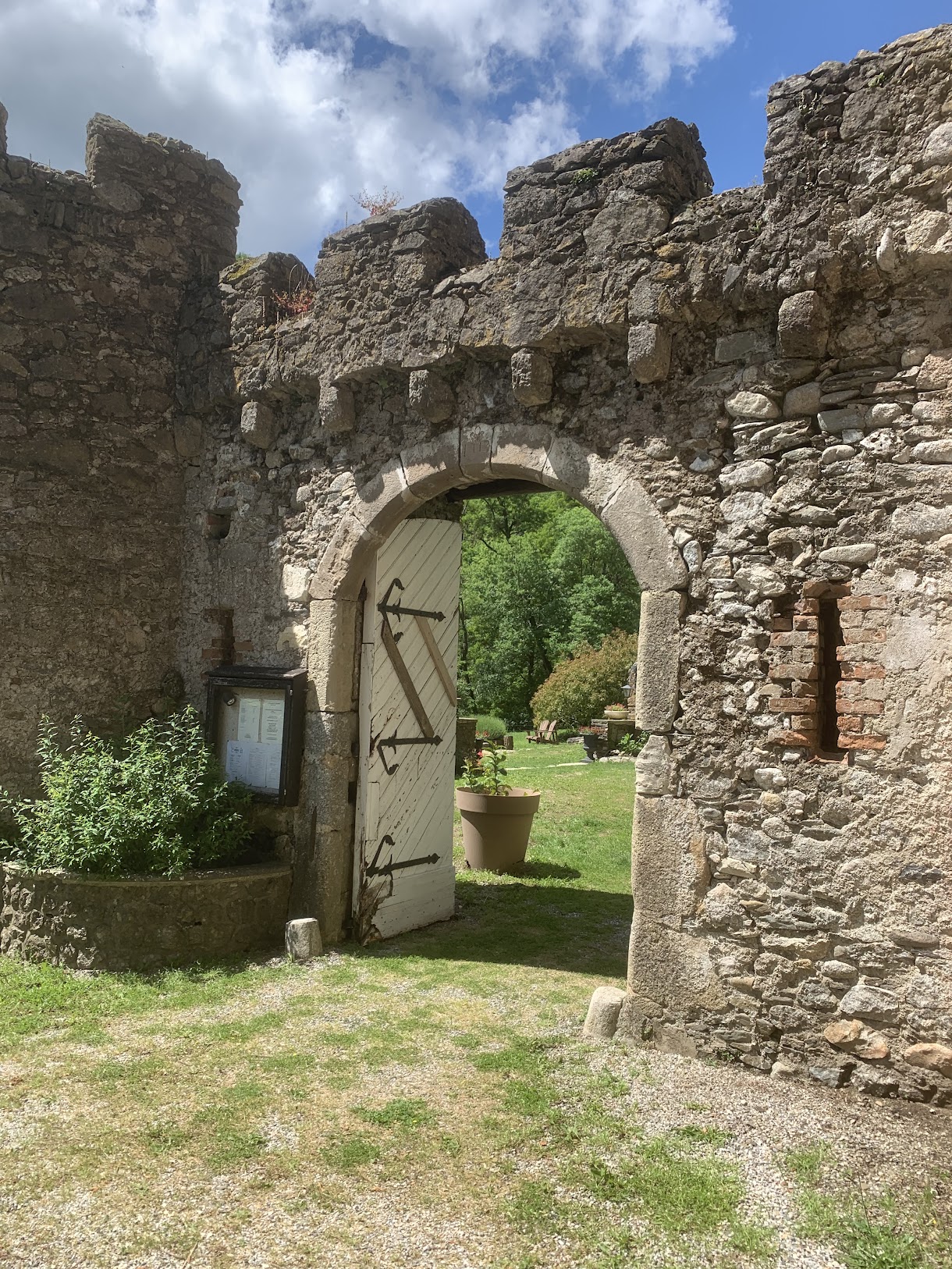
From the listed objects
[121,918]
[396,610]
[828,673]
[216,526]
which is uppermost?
[216,526]

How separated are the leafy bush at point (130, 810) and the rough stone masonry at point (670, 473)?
0.39 meters

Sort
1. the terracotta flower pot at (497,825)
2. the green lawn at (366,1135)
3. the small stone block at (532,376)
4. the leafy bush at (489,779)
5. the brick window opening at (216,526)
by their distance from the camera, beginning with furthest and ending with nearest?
the leafy bush at (489,779)
the terracotta flower pot at (497,825)
the brick window opening at (216,526)
the small stone block at (532,376)
the green lawn at (366,1135)

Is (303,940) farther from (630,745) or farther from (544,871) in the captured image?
(630,745)

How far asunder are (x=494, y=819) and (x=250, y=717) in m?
2.56

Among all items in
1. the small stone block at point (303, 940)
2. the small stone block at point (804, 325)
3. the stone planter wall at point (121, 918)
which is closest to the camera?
the small stone block at point (804, 325)

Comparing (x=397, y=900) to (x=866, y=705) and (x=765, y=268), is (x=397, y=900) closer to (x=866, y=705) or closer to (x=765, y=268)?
(x=866, y=705)

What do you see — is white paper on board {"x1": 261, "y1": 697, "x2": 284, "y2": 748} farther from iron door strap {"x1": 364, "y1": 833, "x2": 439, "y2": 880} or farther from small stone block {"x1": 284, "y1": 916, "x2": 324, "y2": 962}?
small stone block {"x1": 284, "y1": 916, "x2": 324, "y2": 962}

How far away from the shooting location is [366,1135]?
3.45 meters

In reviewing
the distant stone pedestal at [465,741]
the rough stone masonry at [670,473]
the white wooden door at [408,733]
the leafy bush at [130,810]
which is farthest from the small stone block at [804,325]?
the distant stone pedestal at [465,741]

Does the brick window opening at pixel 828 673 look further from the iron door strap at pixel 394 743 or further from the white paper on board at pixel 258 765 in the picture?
the white paper on board at pixel 258 765

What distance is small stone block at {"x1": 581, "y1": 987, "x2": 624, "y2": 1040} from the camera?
4270 mm

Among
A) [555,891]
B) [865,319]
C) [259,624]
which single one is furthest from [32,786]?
[865,319]

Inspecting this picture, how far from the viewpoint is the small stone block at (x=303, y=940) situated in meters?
5.31

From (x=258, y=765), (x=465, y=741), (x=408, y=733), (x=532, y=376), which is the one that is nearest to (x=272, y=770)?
(x=258, y=765)
